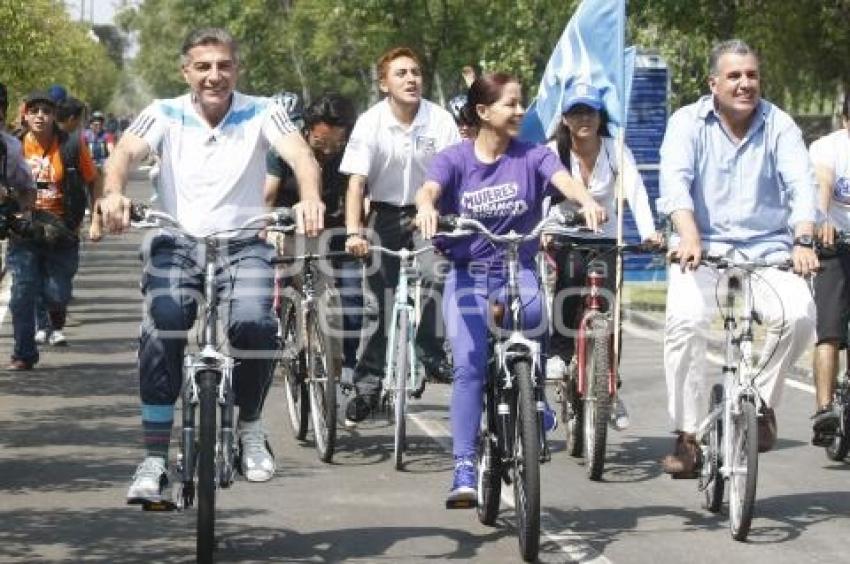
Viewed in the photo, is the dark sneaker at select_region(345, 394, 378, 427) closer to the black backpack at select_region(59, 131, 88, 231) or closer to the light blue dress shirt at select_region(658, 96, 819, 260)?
the light blue dress shirt at select_region(658, 96, 819, 260)

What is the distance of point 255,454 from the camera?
819cm

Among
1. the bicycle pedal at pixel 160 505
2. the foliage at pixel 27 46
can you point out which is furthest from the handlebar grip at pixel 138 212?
the foliage at pixel 27 46

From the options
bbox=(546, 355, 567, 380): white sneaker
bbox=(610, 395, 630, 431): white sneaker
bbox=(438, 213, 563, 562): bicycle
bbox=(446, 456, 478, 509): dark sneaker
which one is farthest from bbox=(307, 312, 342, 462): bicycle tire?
bbox=(446, 456, 478, 509): dark sneaker

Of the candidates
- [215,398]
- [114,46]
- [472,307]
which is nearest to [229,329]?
[215,398]

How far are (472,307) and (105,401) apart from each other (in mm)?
5078

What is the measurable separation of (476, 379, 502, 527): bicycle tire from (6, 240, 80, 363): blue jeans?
682 centimetres

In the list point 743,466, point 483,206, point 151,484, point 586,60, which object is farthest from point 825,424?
point 586,60

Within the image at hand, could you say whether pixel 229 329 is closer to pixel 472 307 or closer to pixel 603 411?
pixel 472 307

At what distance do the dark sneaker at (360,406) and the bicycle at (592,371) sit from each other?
1.05 metres

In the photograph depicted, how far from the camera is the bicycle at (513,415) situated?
26.4 ft

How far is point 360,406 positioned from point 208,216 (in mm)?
3304

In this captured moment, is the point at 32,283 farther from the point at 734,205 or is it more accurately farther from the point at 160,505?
the point at 160,505

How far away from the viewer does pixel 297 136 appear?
831 cm

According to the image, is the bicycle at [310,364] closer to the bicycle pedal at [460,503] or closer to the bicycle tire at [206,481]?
the bicycle pedal at [460,503]
